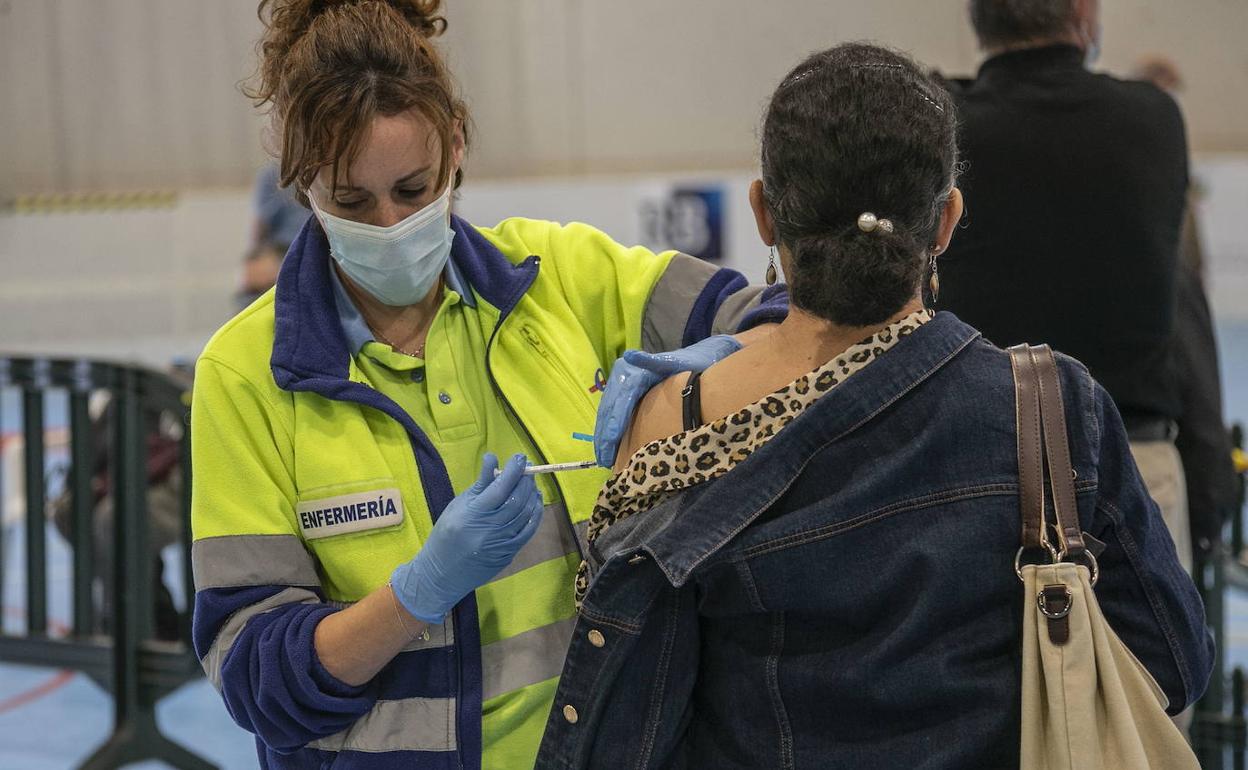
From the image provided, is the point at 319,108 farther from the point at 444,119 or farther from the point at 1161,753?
the point at 1161,753

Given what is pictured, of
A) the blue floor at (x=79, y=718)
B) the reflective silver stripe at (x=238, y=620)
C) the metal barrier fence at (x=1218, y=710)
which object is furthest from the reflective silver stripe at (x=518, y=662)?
the blue floor at (x=79, y=718)

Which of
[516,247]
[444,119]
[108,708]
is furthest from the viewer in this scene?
[108,708]

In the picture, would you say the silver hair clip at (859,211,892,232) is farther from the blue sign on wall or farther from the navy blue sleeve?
the blue sign on wall

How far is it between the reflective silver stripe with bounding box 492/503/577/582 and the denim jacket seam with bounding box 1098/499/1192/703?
685 mm

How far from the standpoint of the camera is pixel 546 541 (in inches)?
69.2

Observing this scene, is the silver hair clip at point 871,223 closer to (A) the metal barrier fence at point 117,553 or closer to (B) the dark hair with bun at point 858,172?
(B) the dark hair with bun at point 858,172

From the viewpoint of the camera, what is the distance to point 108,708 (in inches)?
198

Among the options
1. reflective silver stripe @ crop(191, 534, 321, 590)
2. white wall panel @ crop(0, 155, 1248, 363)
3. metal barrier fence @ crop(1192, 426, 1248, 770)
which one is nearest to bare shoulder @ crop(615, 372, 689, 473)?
reflective silver stripe @ crop(191, 534, 321, 590)

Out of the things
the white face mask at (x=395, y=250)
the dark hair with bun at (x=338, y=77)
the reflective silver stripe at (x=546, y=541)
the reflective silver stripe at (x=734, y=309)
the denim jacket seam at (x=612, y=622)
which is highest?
the dark hair with bun at (x=338, y=77)

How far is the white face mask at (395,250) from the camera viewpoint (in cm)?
174

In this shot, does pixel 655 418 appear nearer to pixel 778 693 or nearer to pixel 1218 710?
pixel 778 693

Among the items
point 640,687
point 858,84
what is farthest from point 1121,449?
point 640,687

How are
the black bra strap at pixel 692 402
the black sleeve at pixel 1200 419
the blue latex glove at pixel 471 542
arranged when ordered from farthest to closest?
the black sleeve at pixel 1200 419 < the blue latex glove at pixel 471 542 < the black bra strap at pixel 692 402

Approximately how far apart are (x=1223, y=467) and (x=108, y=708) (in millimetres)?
3978
